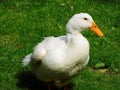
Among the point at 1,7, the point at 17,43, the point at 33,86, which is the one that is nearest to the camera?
the point at 33,86

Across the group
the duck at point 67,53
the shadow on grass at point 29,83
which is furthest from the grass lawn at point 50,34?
the duck at point 67,53

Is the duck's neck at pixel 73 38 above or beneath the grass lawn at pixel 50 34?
above

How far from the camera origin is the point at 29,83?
5926 mm

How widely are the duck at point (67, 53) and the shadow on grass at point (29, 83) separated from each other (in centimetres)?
60

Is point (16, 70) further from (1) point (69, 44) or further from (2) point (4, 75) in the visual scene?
(1) point (69, 44)

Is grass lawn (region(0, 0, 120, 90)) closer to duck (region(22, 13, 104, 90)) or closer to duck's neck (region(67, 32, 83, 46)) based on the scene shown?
duck (region(22, 13, 104, 90))

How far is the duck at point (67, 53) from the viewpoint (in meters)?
4.99

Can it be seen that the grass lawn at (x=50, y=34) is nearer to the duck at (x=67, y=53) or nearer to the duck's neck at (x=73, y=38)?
the duck at (x=67, y=53)

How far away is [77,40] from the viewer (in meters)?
5.00

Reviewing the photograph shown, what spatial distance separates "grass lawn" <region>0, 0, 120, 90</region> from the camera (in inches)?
235

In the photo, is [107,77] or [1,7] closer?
[107,77]

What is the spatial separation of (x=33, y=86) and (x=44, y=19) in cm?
210

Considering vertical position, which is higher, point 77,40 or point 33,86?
point 77,40

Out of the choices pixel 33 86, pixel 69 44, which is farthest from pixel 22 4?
pixel 69 44
